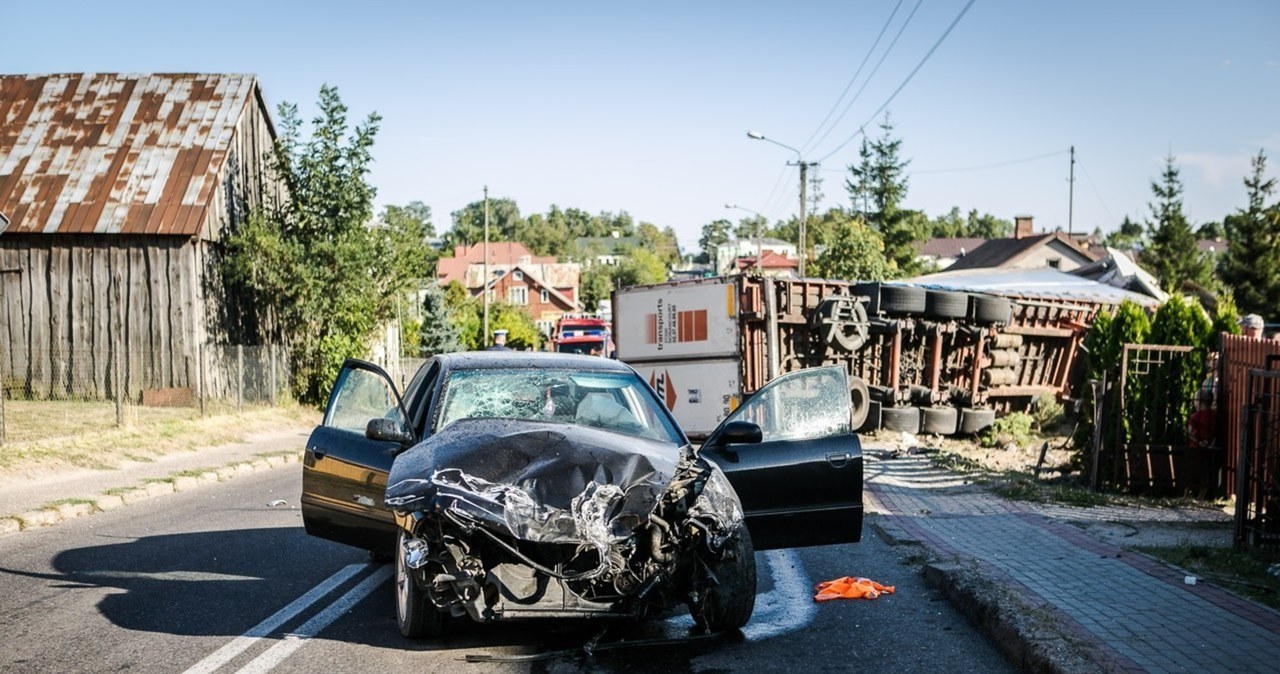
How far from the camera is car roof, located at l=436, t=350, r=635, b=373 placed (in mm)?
7328

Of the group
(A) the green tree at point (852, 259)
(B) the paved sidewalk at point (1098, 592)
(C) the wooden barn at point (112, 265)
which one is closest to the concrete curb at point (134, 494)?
(B) the paved sidewalk at point (1098, 592)

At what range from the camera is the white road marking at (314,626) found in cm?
558

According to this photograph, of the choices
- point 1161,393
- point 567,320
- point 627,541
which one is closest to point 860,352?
point 1161,393

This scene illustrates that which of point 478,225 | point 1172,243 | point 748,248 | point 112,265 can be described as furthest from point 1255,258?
point 478,225

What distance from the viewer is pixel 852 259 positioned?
51.7m

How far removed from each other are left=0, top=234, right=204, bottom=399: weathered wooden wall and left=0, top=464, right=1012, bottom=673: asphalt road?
17343 millimetres

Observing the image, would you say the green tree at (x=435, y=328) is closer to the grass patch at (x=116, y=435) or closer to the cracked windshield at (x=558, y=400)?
the grass patch at (x=116, y=435)

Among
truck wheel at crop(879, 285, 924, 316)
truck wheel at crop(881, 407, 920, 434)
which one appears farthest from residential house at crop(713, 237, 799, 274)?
truck wheel at crop(881, 407, 920, 434)

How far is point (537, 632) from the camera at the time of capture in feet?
20.7

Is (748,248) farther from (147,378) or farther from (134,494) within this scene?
(134,494)

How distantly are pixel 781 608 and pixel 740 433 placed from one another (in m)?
1.13

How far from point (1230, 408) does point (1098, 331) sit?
357cm

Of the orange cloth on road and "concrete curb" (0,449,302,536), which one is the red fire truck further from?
the orange cloth on road

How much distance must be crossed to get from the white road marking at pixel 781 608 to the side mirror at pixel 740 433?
1.01 metres
